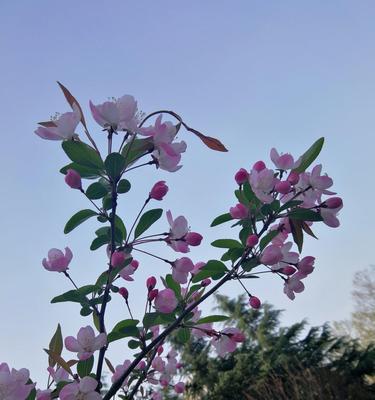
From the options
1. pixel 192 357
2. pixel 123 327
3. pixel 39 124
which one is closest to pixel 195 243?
pixel 123 327

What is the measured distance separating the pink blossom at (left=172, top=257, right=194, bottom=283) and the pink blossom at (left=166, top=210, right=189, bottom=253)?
3 cm

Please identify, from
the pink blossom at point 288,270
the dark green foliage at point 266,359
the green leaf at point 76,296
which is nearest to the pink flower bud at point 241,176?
the pink blossom at point 288,270

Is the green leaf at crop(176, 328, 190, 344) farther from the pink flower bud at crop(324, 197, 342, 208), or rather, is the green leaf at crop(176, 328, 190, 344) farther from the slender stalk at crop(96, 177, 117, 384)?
the pink flower bud at crop(324, 197, 342, 208)

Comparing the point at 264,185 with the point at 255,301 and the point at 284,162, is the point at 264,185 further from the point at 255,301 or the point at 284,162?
the point at 255,301

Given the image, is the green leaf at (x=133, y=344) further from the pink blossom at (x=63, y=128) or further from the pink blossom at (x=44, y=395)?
the pink blossom at (x=63, y=128)

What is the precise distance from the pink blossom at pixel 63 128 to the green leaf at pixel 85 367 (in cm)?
50

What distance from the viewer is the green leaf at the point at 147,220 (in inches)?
41.4

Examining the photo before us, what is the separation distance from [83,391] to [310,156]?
2.55 ft

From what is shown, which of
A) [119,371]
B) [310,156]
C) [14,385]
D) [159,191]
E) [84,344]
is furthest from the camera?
[119,371]

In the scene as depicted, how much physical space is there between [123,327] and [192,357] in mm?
10504

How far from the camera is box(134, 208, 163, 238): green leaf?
1052 mm

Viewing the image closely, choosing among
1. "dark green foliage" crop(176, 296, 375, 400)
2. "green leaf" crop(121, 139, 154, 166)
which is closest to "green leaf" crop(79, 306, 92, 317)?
"green leaf" crop(121, 139, 154, 166)

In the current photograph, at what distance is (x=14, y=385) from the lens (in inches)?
32.0

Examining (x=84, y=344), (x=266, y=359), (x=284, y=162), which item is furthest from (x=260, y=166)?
(x=266, y=359)
